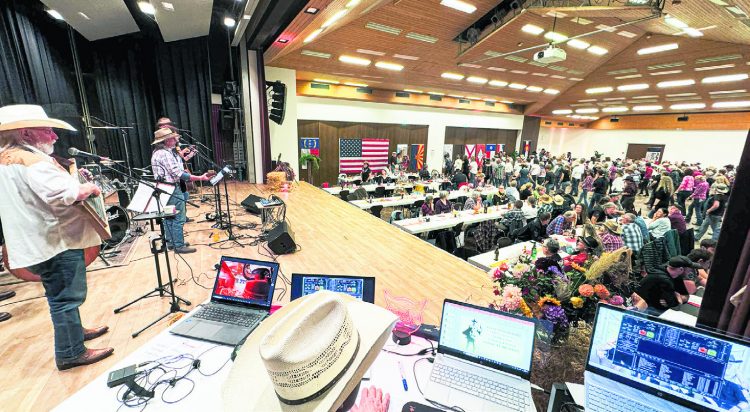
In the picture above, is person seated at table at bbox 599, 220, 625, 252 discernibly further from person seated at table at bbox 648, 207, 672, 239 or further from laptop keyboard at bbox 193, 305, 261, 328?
laptop keyboard at bbox 193, 305, 261, 328

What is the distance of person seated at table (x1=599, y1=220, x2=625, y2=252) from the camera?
3.94 meters

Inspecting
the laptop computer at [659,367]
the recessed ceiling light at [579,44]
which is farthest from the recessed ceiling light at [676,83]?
the laptop computer at [659,367]

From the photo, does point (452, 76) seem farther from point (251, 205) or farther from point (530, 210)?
point (251, 205)

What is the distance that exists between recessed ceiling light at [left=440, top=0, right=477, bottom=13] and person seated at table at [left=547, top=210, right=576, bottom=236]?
17.9 ft

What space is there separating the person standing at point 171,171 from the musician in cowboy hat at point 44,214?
202 centimetres

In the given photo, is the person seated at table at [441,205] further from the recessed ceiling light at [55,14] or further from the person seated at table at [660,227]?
the recessed ceiling light at [55,14]

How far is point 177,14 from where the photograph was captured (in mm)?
6070

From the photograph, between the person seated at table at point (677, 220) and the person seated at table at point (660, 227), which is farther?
the person seated at table at point (677, 220)

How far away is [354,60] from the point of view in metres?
9.54

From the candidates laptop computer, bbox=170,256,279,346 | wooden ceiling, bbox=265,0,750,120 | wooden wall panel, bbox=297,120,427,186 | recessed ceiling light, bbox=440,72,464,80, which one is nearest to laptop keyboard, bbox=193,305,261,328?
laptop computer, bbox=170,256,279,346

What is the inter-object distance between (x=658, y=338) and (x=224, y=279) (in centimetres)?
253

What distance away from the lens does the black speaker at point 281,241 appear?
4.30m

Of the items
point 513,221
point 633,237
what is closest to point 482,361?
point 633,237

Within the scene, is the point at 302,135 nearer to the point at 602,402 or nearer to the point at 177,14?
the point at 177,14
